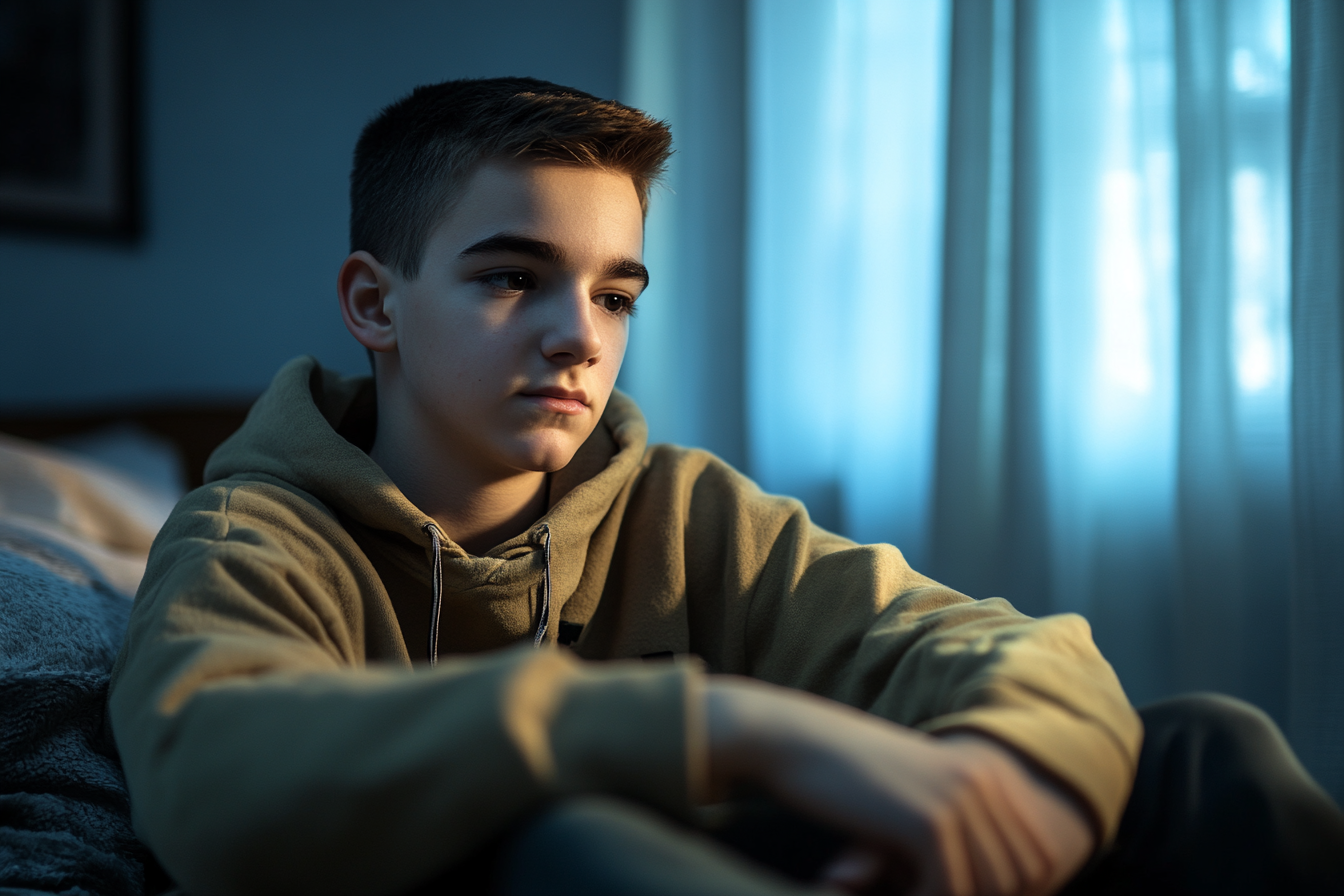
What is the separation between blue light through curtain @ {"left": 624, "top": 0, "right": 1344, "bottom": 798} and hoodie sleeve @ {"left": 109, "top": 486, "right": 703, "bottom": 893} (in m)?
1.17

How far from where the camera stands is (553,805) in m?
0.45

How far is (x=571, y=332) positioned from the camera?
805mm

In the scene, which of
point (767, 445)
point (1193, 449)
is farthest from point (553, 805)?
point (767, 445)

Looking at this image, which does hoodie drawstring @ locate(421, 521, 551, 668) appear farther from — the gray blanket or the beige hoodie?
the gray blanket

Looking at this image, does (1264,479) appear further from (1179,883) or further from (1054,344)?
(1179,883)

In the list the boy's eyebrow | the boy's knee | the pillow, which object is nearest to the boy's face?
the boy's eyebrow

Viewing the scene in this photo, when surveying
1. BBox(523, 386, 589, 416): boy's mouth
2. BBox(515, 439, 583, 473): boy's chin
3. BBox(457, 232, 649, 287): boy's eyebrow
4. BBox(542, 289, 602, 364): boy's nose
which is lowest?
BBox(515, 439, 583, 473): boy's chin

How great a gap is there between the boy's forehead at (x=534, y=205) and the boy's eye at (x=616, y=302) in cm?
5

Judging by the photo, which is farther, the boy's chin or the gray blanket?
the boy's chin

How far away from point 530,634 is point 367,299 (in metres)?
0.37

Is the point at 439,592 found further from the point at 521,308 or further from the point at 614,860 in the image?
the point at 614,860

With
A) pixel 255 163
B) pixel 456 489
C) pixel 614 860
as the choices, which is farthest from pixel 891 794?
pixel 255 163

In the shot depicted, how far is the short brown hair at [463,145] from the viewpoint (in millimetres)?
846

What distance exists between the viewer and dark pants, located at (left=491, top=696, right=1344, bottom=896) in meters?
0.39
